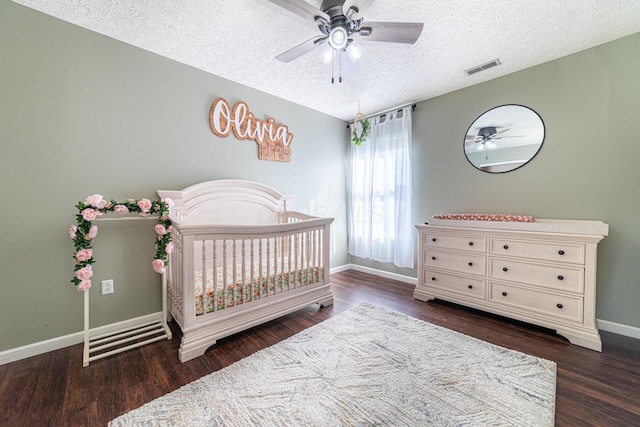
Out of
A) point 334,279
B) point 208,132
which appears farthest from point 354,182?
point 208,132

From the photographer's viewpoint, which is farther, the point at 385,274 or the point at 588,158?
the point at 385,274

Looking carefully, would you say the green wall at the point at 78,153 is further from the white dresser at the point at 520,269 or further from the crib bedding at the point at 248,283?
the white dresser at the point at 520,269

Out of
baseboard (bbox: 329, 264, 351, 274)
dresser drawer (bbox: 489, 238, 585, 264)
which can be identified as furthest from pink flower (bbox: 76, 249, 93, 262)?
dresser drawer (bbox: 489, 238, 585, 264)

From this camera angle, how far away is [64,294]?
189 centimetres

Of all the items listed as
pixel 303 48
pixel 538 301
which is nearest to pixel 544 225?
pixel 538 301

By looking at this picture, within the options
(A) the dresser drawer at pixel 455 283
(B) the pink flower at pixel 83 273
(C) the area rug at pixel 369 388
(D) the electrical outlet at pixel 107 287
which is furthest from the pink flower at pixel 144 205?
(A) the dresser drawer at pixel 455 283

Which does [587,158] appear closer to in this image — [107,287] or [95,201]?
[95,201]

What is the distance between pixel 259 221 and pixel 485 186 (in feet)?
8.65

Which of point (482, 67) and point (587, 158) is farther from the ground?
point (482, 67)

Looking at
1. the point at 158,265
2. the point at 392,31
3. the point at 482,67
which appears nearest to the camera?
the point at 392,31

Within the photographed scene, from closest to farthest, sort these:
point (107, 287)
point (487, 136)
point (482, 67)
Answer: point (107, 287), point (482, 67), point (487, 136)

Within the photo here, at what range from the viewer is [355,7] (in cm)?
142

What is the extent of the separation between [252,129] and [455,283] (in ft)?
9.34

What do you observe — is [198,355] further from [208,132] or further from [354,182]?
[354,182]
